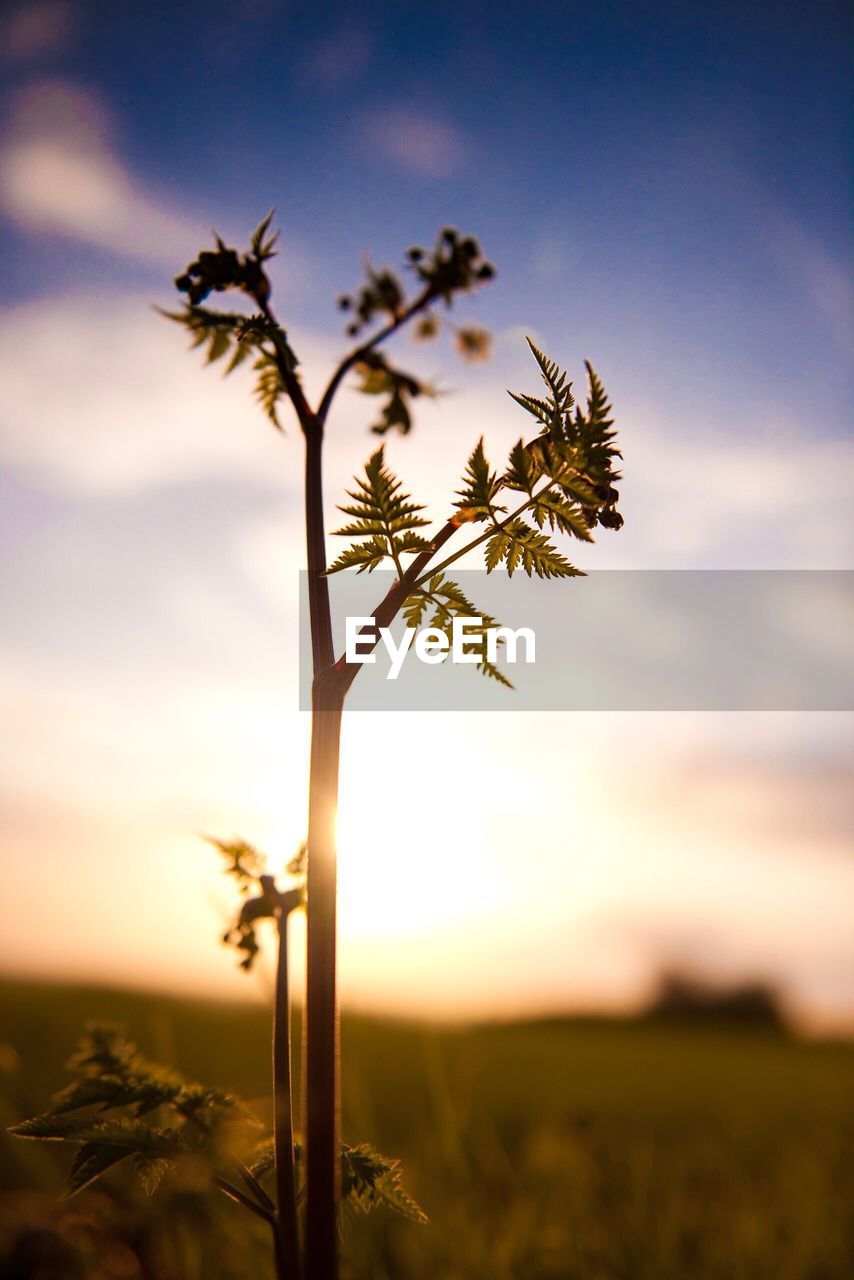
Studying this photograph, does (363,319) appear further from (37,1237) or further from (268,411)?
(37,1237)

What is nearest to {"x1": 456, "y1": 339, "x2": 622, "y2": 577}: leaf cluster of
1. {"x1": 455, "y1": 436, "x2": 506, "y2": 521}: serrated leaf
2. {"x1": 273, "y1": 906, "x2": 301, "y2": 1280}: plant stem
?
{"x1": 455, "y1": 436, "x2": 506, "y2": 521}: serrated leaf

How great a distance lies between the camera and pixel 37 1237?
292cm

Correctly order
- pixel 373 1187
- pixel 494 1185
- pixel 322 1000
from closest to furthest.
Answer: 1. pixel 322 1000
2. pixel 373 1187
3. pixel 494 1185

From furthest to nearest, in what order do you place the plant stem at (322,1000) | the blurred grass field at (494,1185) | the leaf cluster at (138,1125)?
the blurred grass field at (494,1185) < the leaf cluster at (138,1125) < the plant stem at (322,1000)

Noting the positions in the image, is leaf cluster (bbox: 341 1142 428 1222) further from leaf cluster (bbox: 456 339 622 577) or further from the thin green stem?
leaf cluster (bbox: 456 339 622 577)

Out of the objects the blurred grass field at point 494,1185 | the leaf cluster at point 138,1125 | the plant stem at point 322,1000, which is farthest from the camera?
the blurred grass field at point 494,1185

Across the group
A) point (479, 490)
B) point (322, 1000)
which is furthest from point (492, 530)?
point (322, 1000)

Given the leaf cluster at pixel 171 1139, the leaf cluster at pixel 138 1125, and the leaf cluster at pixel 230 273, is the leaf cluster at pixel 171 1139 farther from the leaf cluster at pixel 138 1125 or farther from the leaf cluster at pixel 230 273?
the leaf cluster at pixel 230 273

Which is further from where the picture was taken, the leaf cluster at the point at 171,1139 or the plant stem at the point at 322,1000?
the leaf cluster at the point at 171,1139

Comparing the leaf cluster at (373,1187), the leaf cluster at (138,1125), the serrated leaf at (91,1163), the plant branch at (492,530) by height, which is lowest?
the leaf cluster at (373,1187)

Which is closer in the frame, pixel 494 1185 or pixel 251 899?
pixel 251 899

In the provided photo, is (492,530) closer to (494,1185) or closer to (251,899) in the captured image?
(251,899)

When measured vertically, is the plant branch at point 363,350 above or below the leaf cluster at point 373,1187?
above

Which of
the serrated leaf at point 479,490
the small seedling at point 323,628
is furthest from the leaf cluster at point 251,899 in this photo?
the serrated leaf at point 479,490
